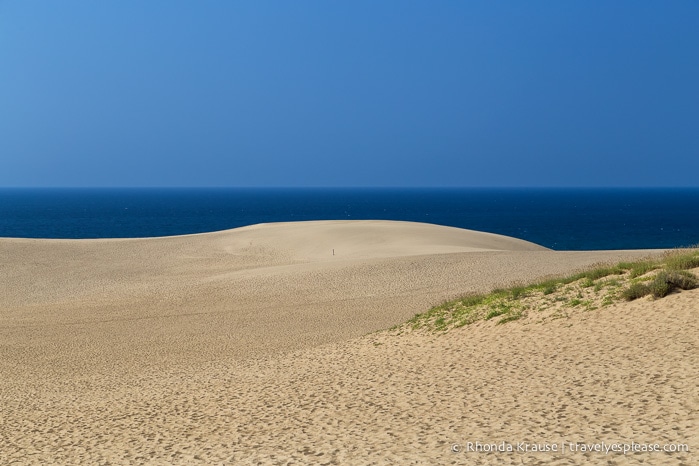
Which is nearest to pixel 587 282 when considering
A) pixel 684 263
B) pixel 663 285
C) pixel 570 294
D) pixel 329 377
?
pixel 570 294

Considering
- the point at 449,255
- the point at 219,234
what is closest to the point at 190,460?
the point at 449,255

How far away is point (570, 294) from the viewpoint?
15.0 meters

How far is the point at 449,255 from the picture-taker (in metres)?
28.9

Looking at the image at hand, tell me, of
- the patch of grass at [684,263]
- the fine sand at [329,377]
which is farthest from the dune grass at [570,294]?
the fine sand at [329,377]

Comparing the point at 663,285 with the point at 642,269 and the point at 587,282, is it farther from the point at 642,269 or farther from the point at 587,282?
the point at 587,282

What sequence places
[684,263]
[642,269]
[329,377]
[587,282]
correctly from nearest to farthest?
[329,377] → [684,263] → [642,269] → [587,282]

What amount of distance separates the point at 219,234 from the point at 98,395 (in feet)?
104

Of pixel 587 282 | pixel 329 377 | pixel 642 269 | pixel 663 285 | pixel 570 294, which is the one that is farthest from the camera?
pixel 587 282

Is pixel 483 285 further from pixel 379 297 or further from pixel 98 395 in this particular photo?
pixel 98 395

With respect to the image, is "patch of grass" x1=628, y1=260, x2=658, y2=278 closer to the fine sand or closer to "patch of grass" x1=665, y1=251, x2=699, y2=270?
"patch of grass" x1=665, y1=251, x2=699, y2=270

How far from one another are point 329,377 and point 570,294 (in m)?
5.77

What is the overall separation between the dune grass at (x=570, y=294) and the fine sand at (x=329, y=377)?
392mm

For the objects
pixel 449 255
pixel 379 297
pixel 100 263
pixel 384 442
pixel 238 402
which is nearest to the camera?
pixel 384 442

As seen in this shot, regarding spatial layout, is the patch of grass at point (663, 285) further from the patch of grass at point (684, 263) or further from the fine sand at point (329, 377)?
the patch of grass at point (684, 263)
